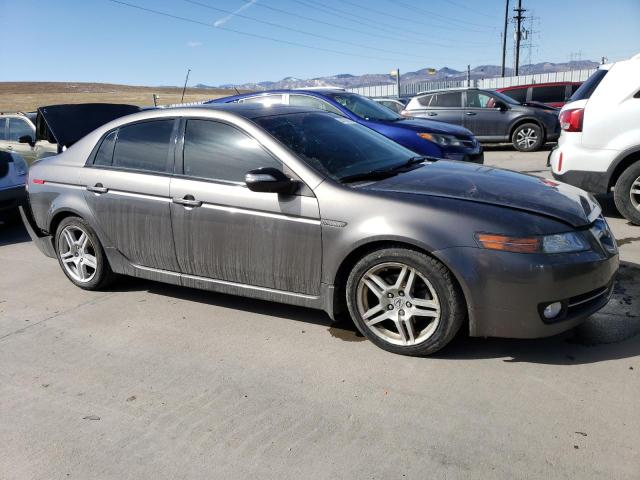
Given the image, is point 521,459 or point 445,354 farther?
point 445,354

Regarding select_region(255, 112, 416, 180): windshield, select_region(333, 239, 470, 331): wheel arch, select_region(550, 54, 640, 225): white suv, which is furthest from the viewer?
select_region(550, 54, 640, 225): white suv

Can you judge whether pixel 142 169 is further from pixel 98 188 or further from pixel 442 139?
pixel 442 139

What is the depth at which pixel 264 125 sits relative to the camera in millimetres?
4004

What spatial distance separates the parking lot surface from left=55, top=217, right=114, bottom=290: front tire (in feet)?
1.74

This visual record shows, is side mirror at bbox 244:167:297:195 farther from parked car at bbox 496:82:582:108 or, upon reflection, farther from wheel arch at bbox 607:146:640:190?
parked car at bbox 496:82:582:108

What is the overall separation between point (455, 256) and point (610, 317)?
1.46 meters

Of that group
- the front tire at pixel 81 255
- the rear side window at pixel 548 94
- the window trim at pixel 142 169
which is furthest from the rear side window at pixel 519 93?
the front tire at pixel 81 255

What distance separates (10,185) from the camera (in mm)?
7703

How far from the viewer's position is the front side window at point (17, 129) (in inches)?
418

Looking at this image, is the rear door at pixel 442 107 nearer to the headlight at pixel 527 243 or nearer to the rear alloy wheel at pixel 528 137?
the rear alloy wheel at pixel 528 137

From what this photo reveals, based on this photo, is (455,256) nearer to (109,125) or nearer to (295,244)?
(295,244)

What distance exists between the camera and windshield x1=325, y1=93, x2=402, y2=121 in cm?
889

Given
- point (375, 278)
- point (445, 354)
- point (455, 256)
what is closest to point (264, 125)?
point (375, 278)

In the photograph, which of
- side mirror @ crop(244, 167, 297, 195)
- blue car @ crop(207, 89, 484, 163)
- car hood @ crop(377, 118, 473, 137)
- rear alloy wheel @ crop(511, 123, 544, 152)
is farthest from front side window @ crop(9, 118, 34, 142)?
rear alloy wheel @ crop(511, 123, 544, 152)
